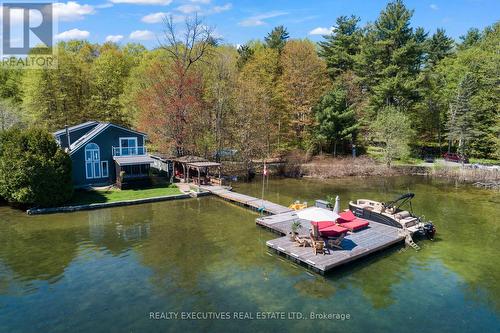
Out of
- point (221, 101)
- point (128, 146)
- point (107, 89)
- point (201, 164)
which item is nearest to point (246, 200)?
point (201, 164)

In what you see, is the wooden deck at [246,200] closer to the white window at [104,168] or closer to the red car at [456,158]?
the white window at [104,168]

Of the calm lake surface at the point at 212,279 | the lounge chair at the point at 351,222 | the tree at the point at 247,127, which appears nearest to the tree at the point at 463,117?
the calm lake surface at the point at 212,279

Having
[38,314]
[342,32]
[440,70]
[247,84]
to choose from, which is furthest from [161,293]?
[440,70]

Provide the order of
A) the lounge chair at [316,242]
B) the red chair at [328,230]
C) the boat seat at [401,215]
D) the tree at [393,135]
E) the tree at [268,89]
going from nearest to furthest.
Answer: the lounge chair at [316,242]
the red chair at [328,230]
the boat seat at [401,215]
the tree at [393,135]
the tree at [268,89]

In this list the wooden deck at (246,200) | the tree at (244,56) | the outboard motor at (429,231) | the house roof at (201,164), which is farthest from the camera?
the tree at (244,56)

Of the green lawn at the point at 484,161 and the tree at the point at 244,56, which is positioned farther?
the tree at the point at 244,56

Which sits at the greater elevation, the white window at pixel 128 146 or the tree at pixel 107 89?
the tree at pixel 107 89

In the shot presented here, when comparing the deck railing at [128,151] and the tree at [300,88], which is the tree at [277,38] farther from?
the deck railing at [128,151]

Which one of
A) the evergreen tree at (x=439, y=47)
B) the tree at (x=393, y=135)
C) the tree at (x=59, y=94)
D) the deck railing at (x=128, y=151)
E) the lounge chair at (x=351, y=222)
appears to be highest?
the evergreen tree at (x=439, y=47)
